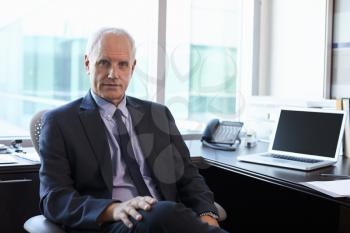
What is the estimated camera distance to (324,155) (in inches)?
85.9

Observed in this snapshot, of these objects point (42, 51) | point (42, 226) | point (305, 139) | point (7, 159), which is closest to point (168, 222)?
point (42, 226)

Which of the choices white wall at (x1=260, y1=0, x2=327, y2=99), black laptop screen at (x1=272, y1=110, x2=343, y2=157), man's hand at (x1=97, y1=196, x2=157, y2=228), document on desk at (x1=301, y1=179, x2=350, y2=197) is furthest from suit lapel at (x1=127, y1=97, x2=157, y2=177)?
white wall at (x1=260, y1=0, x2=327, y2=99)

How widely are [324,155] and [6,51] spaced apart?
1.79m

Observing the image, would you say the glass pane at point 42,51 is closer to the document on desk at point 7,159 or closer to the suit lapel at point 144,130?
the document on desk at point 7,159

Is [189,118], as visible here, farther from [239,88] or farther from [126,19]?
[126,19]

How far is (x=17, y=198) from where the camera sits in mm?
1954

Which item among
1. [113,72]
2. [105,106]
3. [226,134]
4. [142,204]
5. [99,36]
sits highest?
[99,36]

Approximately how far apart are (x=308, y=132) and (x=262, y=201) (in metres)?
0.59

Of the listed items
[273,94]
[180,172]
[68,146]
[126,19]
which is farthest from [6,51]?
[273,94]

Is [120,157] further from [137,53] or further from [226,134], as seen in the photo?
[137,53]

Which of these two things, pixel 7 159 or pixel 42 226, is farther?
pixel 7 159

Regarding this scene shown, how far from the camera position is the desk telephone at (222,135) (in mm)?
2652

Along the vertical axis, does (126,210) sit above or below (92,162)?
below

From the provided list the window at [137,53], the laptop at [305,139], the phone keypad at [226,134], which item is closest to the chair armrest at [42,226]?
the laptop at [305,139]
